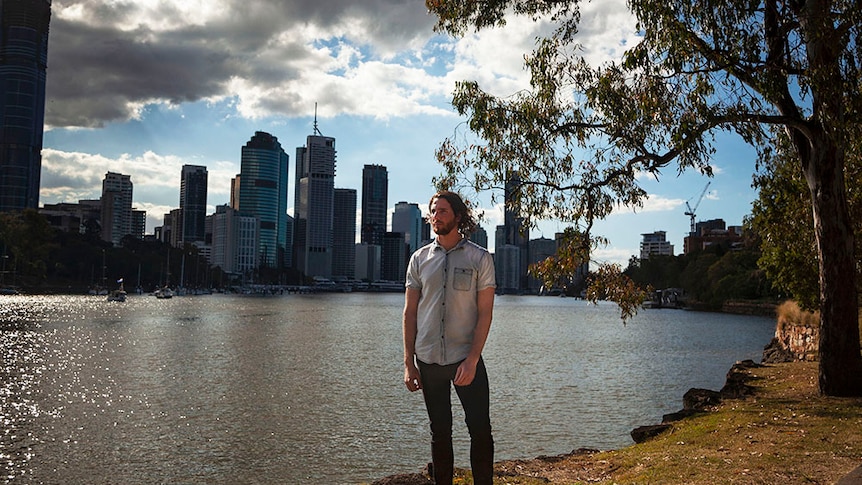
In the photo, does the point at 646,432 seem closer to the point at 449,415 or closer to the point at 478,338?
the point at 449,415

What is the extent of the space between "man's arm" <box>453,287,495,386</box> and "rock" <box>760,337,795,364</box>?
25.1m

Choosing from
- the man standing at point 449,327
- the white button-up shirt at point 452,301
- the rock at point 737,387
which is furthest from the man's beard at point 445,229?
the rock at point 737,387

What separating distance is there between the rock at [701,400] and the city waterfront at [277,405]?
1688 mm

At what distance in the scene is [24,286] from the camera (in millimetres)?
130375

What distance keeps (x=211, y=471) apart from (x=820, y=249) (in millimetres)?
12598

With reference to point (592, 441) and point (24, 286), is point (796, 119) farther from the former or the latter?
point (24, 286)

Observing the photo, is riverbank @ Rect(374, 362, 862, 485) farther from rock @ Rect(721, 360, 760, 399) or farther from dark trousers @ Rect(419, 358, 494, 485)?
dark trousers @ Rect(419, 358, 494, 485)

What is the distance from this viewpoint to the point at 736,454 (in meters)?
8.73

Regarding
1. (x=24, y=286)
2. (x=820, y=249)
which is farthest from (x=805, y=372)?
(x=24, y=286)

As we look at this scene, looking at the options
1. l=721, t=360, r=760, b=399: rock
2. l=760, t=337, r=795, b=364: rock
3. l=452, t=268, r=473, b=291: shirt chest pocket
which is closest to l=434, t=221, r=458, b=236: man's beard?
l=452, t=268, r=473, b=291: shirt chest pocket

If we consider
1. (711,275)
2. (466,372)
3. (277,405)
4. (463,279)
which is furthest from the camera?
(711,275)

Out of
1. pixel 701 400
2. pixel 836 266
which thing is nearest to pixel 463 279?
pixel 836 266

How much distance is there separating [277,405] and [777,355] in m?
21.2

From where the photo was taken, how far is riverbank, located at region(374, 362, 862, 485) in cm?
765
